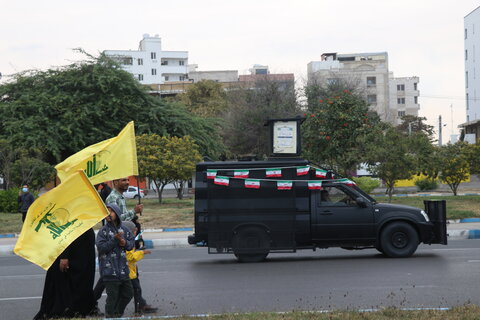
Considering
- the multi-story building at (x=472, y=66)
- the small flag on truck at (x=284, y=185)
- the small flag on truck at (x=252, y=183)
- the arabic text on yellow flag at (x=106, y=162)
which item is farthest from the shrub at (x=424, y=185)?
the arabic text on yellow flag at (x=106, y=162)

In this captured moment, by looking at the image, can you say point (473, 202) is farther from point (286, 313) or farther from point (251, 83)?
point (251, 83)

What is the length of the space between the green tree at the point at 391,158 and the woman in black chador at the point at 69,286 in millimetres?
17964

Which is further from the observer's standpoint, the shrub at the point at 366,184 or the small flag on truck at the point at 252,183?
the shrub at the point at 366,184

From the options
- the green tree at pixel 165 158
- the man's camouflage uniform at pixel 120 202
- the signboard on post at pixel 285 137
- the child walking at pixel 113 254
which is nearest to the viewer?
the child walking at pixel 113 254

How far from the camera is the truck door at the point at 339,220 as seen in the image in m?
13.8

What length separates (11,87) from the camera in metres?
44.2

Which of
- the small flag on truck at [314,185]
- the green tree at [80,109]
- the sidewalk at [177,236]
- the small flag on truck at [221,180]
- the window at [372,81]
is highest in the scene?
the window at [372,81]

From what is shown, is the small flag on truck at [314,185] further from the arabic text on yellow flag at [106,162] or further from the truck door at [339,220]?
the arabic text on yellow flag at [106,162]

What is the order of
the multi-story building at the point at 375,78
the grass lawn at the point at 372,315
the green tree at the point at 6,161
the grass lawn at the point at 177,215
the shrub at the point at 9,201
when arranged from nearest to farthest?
the grass lawn at the point at 372,315, the grass lawn at the point at 177,215, the shrub at the point at 9,201, the green tree at the point at 6,161, the multi-story building at the point at 375,78

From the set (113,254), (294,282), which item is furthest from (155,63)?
(113,254)

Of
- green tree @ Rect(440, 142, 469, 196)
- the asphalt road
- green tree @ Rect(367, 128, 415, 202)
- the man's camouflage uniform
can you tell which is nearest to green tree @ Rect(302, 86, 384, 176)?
green tree @ Rect(367, 128, 415, 202)

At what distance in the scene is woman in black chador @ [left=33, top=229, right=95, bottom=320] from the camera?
8.30 metres

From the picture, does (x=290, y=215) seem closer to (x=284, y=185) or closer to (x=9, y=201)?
(x=284, y=185)

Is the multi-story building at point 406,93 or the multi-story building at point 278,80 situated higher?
the multi-story building at point 406,93
